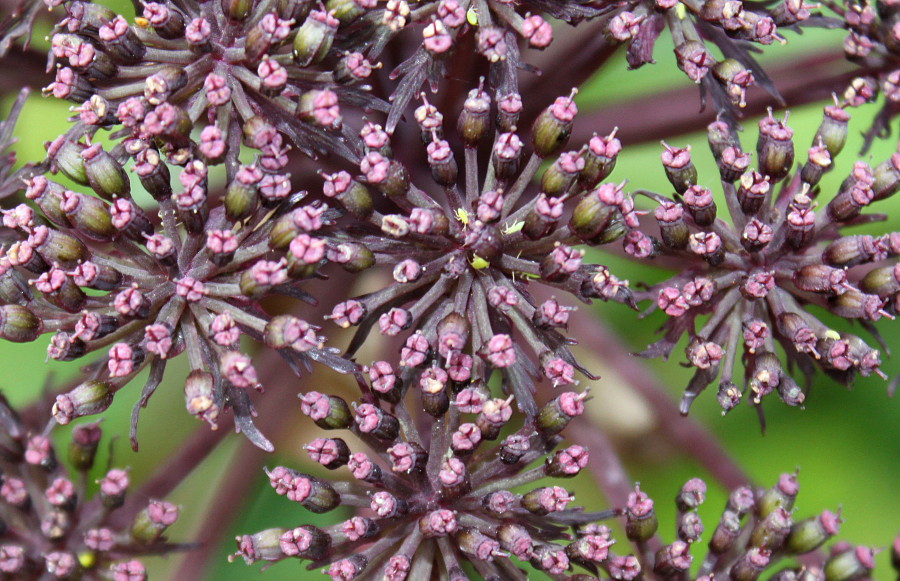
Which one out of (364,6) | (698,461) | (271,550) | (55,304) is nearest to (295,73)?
(364,6)

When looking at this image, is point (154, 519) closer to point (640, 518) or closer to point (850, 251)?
point (640, 518)

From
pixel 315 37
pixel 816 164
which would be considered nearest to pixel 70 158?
pixel 315 37

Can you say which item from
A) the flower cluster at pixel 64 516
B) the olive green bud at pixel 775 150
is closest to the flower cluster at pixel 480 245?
the olive green bud at pixel 775 150

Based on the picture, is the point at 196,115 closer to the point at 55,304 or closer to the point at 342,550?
the point at 55,304

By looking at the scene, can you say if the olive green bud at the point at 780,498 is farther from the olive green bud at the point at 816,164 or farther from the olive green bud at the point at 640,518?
the olive green bud at the point at 816,164

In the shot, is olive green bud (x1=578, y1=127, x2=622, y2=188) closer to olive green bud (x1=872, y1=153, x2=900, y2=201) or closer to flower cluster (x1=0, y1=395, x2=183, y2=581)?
olive green bud (x1=872, y1=153, x2=900, y2=201)

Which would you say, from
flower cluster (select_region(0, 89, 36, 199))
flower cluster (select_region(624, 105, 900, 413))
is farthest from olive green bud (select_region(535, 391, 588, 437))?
flower cluster (select_region(0, 89, 36, 199))

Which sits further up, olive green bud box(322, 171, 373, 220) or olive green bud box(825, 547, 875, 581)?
olive green bud box(322, 171, 373, 220)
